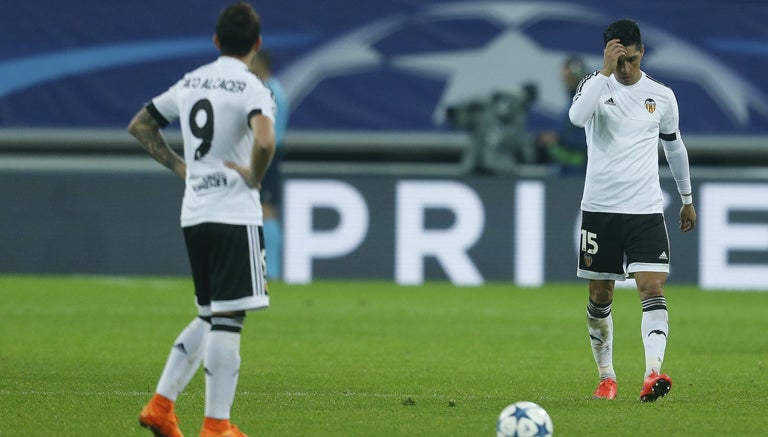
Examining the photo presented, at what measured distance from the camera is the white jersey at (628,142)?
816cm

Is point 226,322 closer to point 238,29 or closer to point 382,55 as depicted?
point 238,29

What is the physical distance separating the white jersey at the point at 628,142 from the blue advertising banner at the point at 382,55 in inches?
392

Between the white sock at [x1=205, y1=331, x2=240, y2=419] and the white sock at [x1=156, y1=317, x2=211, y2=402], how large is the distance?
0.19 metres

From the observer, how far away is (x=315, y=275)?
17.0 metres

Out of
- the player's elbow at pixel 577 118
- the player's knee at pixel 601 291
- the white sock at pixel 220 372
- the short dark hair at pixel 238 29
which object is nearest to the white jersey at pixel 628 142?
the player's elbow at pixel 577 118

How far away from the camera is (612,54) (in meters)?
7.89

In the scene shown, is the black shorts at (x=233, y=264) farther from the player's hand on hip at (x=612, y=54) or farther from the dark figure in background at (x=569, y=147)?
the dark figure in background at (x=569, y=147)

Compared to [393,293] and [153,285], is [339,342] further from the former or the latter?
[153,285]

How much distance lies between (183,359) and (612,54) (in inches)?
116

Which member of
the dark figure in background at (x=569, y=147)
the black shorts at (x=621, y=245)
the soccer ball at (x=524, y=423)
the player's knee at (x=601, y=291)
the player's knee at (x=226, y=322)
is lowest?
the soccer ball at (x=524, y=423)

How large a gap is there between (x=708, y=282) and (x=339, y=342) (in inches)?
274

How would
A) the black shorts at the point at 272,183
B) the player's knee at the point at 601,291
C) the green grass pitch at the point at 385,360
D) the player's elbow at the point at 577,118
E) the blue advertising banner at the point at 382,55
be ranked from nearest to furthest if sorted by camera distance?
the green grass pitch at the point at 385,360 → the player's elbow at the point at 577,118 → the player's knee at the point at 601,291 → the black shorts at the point at 272,183 → the blue advertising banner at the point at 382,55

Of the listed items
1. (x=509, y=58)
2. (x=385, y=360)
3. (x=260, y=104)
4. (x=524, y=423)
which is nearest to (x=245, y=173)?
(x=260, y=104)

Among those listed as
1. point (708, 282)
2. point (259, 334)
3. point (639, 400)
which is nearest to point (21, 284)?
point (259, 334)
